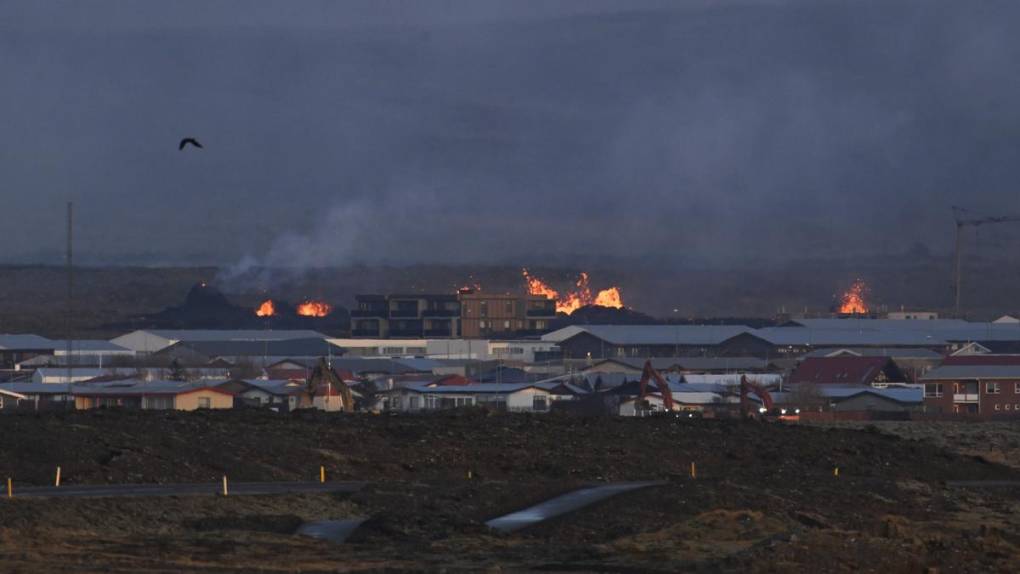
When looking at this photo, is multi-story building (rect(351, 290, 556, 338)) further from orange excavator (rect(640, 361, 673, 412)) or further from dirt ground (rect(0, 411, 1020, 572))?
dirt ground (rect(0, 411, 1020, 572))

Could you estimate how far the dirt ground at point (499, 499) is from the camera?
112ft

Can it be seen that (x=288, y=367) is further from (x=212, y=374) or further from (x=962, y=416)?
(x=962, y=416)

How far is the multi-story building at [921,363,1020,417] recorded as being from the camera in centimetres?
10200

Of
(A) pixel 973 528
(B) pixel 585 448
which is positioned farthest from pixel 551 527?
(B) pixel 585 448

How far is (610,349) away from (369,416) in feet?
276

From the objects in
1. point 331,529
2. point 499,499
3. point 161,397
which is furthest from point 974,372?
point 331,529

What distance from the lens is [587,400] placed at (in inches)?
3814

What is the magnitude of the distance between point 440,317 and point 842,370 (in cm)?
6304

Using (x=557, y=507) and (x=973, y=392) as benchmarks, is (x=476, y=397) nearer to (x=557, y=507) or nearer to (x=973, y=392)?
(x=973, y=392)

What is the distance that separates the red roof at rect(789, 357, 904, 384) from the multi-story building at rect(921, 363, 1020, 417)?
11.9 meters

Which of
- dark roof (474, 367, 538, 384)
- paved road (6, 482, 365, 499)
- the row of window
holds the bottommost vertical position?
paved road (6, 482, 365, 499)

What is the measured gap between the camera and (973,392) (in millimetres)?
103500

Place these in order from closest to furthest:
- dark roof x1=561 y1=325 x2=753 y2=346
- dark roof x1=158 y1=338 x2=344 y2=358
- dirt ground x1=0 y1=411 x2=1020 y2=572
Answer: dirt ground x1=0 y1=411 x2=1020 y2=572, dark roof x1=158 y1=338 x2=344 y2=358, dark roof x1=561 y1=325 x2=753 y2=346

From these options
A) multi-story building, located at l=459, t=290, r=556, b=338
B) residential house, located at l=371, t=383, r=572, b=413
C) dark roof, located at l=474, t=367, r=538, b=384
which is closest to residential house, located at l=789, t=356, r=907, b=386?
dark roof, located at l=474, t=367, r=538, b=384
